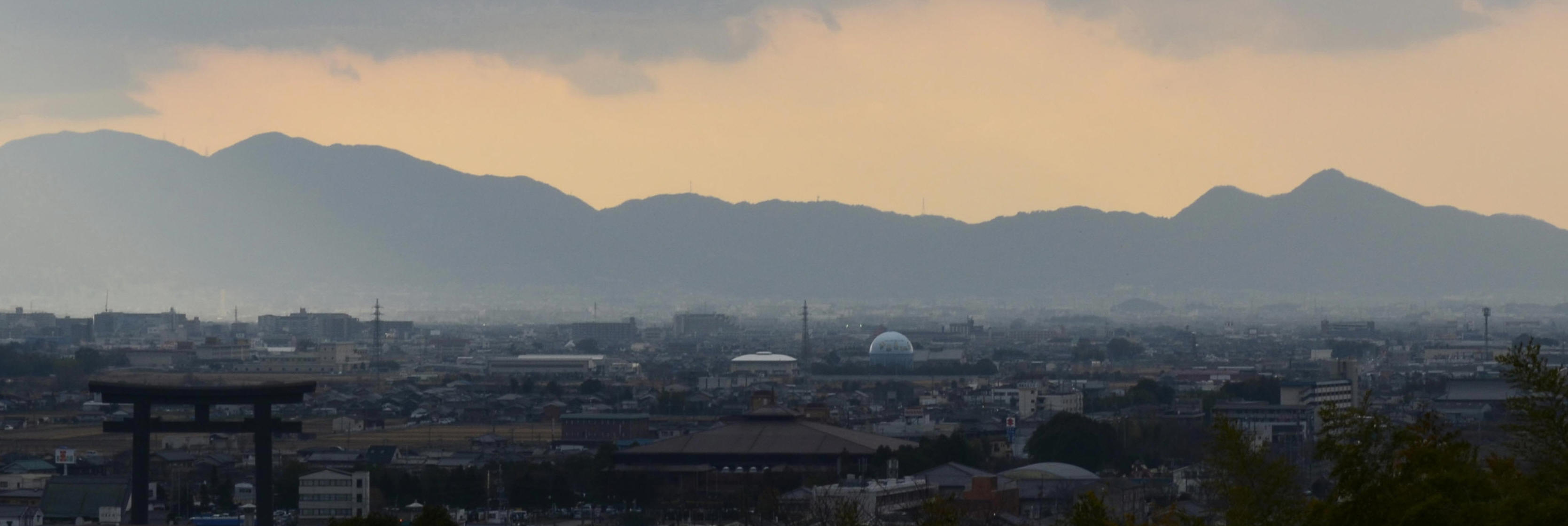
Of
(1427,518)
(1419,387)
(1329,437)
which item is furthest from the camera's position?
(1419,387)

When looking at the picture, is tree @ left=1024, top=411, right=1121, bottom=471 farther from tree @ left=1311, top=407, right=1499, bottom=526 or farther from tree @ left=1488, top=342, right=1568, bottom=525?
tree @ left=1311, top=407, right=1499, bottom=526

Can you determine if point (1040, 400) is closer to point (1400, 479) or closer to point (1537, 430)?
point (1537, 430)

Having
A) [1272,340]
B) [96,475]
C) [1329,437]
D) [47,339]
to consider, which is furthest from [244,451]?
[1272,340]

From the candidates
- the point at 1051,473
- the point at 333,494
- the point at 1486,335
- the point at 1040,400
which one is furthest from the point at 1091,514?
the point at 1486,335

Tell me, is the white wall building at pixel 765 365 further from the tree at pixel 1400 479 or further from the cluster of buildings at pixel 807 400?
the tree at pixel 1400 479

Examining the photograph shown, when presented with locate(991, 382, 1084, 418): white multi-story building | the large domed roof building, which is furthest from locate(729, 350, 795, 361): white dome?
locate(991, 382, 1084, 418): white multi-story building

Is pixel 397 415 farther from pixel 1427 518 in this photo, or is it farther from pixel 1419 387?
pixel 1427 518
